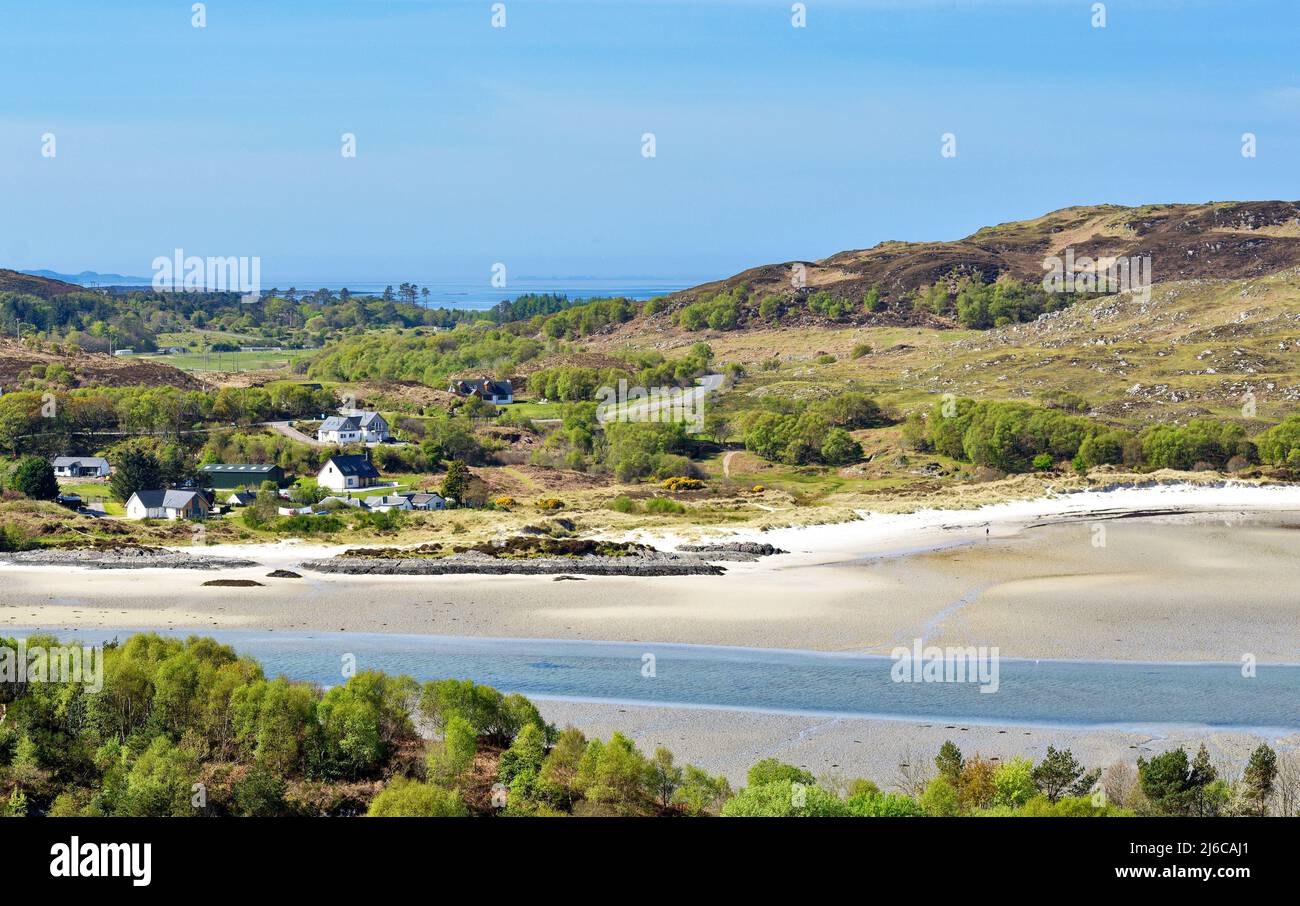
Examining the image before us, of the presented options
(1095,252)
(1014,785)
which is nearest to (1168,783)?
(1014,785)

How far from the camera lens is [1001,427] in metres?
68.2

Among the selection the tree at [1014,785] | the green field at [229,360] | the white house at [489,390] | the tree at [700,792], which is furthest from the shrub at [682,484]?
the green field at [229,360]

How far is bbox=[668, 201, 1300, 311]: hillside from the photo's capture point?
5551 inches

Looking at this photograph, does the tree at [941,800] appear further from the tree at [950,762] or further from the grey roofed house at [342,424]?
the grey roofed house at [342,424]

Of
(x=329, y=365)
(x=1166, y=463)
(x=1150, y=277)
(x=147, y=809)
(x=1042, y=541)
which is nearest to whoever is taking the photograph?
(x=147, y=809)

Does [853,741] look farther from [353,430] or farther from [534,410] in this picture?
[534,410]

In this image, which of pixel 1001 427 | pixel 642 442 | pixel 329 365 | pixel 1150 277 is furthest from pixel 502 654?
pixel 1150 277

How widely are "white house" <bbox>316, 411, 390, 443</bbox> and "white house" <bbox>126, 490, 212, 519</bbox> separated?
1702cm

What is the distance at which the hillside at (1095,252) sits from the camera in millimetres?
141000

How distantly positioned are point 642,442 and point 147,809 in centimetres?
5155

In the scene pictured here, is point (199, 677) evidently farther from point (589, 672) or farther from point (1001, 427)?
point (1001, 427)

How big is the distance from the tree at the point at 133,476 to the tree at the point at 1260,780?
48.6m

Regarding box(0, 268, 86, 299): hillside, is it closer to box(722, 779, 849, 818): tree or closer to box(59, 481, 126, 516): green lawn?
box(59, 481, 126, 516): green lawn

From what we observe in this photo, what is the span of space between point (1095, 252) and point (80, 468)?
4889 inches
